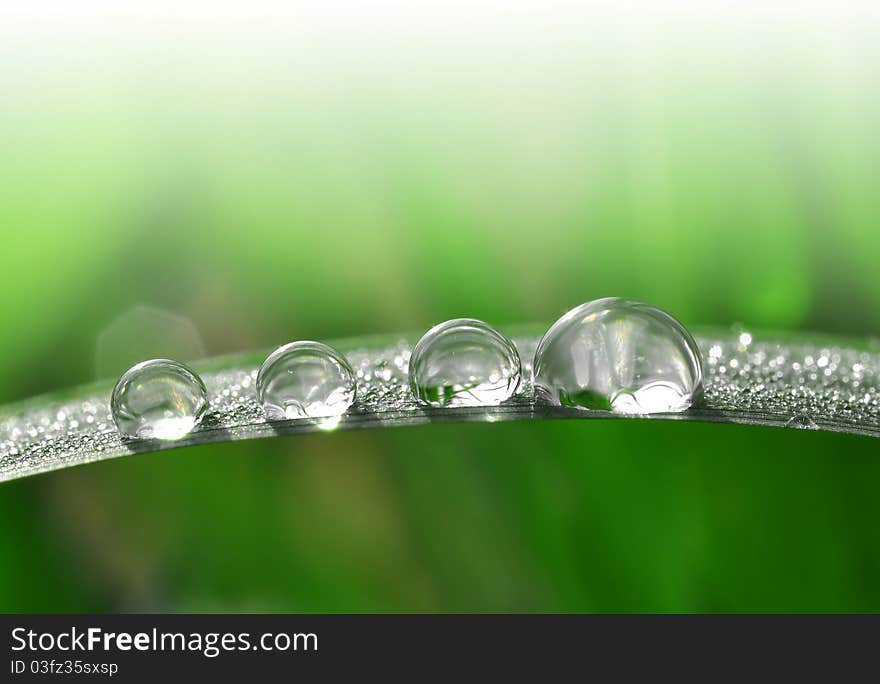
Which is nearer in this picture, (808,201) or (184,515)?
(184,515)

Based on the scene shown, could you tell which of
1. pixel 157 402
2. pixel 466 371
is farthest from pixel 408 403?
pixel 157 402

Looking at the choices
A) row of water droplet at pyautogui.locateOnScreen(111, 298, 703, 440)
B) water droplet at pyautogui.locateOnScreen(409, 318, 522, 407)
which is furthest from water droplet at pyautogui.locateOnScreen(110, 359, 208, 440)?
water droplet at pyautogui.locateOnScreen(409, 318, 522, 407)

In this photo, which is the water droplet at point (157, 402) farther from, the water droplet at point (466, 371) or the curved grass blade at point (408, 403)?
the water droplet at point (466, 371)

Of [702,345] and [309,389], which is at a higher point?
[702,345]

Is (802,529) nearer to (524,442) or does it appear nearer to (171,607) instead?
(524,442)

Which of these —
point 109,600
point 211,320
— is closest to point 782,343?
point 109,600

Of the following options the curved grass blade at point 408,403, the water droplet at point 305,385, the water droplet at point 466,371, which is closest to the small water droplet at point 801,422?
the curved grass blade at point 408,403

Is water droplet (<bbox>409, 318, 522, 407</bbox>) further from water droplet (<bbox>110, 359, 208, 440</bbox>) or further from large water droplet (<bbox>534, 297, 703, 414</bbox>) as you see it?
water droplet (<bbox>110, 359, 208, 440</bbox>)
